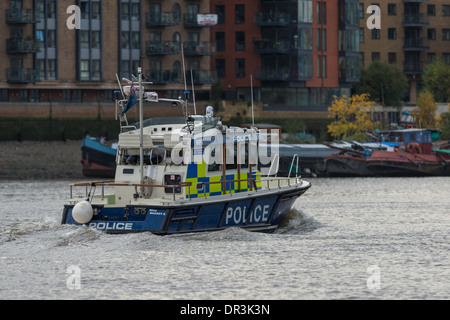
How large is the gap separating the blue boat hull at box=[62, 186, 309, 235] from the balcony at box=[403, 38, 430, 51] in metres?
101

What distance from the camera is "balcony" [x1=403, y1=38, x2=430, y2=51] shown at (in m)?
133

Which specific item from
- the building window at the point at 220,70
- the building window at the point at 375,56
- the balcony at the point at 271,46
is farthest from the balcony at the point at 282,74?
the building window at the point at 375,56

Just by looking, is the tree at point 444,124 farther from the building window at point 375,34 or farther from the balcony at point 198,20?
the building window at point 375,34

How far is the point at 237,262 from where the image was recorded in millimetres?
31172

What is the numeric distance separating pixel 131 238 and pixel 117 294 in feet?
18.5

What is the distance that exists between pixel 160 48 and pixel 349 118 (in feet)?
64.9

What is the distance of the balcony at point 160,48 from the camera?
97.6 metres

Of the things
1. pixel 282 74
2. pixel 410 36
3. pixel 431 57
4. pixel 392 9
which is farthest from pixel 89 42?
pixel 431 57

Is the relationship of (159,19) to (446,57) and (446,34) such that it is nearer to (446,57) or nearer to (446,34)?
(446,34)

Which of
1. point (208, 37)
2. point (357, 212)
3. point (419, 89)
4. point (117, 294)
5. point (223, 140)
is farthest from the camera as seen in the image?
point (419, 89)
